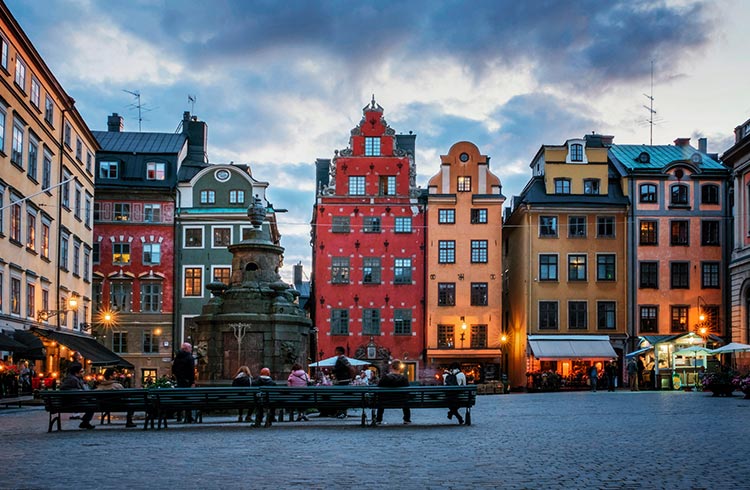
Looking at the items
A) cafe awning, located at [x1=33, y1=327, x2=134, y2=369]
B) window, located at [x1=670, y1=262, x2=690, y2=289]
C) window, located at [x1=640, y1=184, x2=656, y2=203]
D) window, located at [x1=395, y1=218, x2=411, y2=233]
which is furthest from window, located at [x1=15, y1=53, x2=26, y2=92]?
window, located at [x1=670, y1=262, x2=690, y2=289]

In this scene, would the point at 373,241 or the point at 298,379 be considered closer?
the point at 298,379

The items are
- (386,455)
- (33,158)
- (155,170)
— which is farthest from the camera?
(155,170)

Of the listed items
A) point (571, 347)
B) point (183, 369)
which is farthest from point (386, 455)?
point (571, 347)

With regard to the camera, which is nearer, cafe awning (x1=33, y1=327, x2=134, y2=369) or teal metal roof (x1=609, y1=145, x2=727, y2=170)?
cafe awning (x1=33, y1=327, x2=134, y2=369)

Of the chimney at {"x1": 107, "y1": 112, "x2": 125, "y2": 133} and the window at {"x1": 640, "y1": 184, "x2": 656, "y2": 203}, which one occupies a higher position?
the chimney at {"x1": 107, "y1": 112, "x2": 125, "y2": 133}

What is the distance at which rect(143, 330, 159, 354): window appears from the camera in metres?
64.0

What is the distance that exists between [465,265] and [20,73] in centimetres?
3182

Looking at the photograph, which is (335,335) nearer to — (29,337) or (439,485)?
(29,337)

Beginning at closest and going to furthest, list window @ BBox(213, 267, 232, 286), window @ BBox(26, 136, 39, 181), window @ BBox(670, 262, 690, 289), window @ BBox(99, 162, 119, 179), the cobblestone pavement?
the cobblestone pavement → window @ BBox(26, 136, 39, 181) → window @ BBox(670, 262, 690, 289) → window @ BBox(213, 267, 232, 286) → window @ BBox(99, 162, 119, 179)

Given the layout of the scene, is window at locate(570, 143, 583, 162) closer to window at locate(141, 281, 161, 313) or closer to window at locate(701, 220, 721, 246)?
window at locate(701, 220, 721, 246)

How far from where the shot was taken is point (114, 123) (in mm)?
74312

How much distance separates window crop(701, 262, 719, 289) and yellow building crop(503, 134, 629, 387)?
4.77 meters

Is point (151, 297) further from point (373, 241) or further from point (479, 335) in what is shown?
point (479, 335)

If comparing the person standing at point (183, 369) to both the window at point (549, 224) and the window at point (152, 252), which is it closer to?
the window at point (152, 252)
